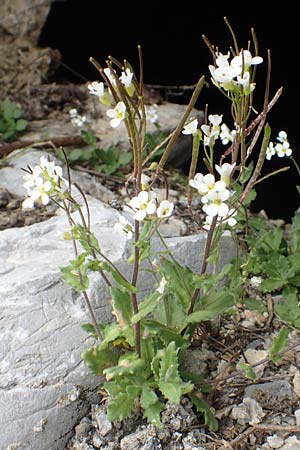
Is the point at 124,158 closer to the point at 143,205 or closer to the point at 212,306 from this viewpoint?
the point at 212,306

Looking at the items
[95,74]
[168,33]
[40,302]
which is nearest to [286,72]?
[168,33]

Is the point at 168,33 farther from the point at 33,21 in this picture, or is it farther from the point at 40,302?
the point at 40,302

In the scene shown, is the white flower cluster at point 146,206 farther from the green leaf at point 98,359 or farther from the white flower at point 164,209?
the green leaf at point 98,359

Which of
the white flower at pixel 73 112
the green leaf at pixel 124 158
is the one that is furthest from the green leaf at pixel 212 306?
the white flower at pixel 73 112

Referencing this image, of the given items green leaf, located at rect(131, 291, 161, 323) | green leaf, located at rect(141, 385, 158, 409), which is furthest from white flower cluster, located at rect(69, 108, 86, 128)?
green leaf, located at rect(141, 385, 158, 409)

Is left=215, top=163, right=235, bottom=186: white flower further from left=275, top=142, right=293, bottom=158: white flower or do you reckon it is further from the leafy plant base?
left=275, top=142, right=293, bottom=158: white flower
